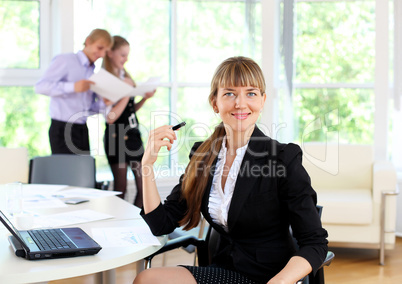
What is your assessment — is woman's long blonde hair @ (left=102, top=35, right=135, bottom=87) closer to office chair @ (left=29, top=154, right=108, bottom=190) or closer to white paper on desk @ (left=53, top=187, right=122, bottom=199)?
office chair @ (left=29, top=154, right=108, bottom=190)

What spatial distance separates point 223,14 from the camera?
509cm

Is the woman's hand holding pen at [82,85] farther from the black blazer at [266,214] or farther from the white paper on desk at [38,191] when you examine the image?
the black blazer at [266,214]

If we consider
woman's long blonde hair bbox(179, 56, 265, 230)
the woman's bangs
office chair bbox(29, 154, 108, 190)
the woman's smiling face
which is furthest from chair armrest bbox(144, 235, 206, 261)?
office chair bbox(29, 154, 108, 190)

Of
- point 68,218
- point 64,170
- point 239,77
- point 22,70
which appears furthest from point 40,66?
point 239,77

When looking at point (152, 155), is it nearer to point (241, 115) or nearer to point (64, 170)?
point (241, 115)

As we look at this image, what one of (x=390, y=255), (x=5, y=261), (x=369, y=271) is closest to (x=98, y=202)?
(x=5, y=261)

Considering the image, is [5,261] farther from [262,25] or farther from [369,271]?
[262,25]

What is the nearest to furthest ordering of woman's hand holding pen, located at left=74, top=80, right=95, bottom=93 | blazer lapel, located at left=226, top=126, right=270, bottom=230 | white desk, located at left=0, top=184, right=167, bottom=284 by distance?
white desk, located at left=0, top=184, right=167, bottom=284 < blazer lapel, located at left=226, top=126, right=270, bottom=230 < woman's hand holding pen, located at left=74, top=80, right=95, bottom=93

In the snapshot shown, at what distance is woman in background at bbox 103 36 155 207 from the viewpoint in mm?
4215

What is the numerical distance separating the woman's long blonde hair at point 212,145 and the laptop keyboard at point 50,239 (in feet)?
1.61

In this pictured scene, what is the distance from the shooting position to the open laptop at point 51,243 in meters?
1.49

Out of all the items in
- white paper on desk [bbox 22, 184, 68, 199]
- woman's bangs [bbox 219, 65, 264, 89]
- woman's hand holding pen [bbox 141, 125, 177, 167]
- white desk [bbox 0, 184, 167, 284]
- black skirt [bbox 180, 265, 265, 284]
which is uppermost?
woman's bangs [bbox 219, 65, 264, 89]

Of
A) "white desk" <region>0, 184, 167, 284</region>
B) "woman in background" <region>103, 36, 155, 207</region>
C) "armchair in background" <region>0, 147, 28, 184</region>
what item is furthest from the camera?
"woman in background" <region>103, 36, 155, 207</region>

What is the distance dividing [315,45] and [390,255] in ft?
6.64
